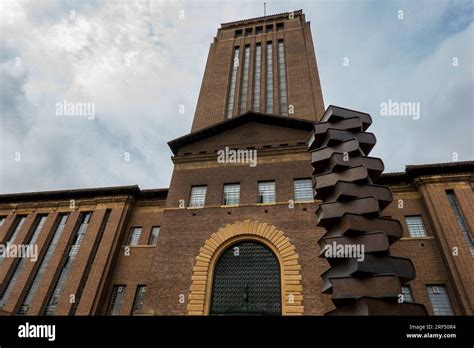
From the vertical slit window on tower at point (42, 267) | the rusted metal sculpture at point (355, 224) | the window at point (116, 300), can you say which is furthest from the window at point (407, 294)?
the vertical slit window on tower at point (42, 267)

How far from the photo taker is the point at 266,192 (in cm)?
1972

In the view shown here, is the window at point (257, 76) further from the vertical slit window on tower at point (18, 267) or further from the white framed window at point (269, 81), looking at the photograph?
the vertical slit window on tower at point (18, 267)

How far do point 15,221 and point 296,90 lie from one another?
2778 cm

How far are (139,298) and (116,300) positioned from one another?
1.74 m

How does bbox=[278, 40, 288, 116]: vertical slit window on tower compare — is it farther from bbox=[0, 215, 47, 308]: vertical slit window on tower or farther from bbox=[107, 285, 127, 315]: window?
bbox=[0, 215, 47, 308]: vertical slit window on tower

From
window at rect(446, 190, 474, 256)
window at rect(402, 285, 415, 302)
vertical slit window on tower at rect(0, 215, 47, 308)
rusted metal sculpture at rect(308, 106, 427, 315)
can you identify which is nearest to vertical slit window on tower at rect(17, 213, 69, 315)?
vertical slit window on tower at rect(0, 215, 47, 308)

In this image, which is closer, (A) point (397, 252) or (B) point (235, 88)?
(A) point (397, 252)

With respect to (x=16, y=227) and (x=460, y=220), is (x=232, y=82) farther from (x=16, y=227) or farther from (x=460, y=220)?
(x=16, y=227)

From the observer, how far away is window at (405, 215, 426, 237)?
20109mm

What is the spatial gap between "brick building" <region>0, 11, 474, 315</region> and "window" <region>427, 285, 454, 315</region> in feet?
0.18

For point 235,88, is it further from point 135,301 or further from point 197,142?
point 135,301

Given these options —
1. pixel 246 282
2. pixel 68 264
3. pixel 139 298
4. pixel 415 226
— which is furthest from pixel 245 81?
pixel 68 264
